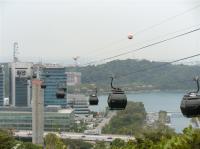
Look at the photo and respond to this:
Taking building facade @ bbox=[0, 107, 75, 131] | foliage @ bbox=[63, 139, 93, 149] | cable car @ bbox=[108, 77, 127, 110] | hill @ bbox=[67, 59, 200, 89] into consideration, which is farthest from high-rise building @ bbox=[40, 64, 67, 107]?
cable car @ bbox=[108, 77, 127, 110]

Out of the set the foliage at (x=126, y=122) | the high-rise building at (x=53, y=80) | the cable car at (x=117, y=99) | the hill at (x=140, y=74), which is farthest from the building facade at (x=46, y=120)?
the cable car at (x=117, y=99)

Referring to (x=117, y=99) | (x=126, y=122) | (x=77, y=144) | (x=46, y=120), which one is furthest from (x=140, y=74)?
(x=117, y=99)

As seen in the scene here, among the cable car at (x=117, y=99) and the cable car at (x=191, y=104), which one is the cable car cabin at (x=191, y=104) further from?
the cable car at (x=117, y=99)

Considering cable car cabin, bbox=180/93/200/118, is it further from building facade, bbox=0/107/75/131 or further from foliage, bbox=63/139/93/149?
building facade, bbox=0/107/75/131

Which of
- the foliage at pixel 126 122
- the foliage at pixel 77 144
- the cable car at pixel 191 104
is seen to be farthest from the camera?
the foliage at pixel 126 122

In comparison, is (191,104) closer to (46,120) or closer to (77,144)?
(77,144)

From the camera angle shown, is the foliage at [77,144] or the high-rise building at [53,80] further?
the high-rise building at [53,80]
